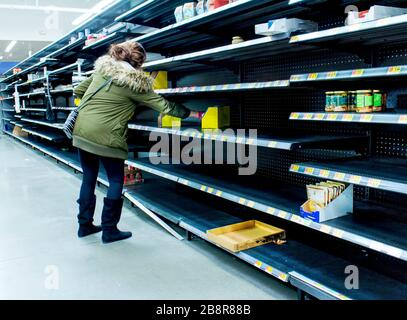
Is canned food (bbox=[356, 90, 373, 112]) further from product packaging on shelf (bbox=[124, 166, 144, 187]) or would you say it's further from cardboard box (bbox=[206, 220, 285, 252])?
product packaging on shelf (bbox=[124, 166, 144, 187])

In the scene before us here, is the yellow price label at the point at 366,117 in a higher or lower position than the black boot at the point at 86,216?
higher

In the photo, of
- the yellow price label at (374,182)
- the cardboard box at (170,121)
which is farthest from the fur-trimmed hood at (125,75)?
the yellow price label at (374,182)

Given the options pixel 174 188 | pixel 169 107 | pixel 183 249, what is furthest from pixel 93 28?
pixel 183 249

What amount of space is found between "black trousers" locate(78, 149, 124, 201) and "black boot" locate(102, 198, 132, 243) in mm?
58

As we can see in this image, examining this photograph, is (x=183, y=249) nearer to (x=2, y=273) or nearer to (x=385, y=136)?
(x=2, y=273)

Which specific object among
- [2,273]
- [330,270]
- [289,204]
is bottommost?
[2,273]

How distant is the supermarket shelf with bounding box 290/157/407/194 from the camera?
74.9 inches

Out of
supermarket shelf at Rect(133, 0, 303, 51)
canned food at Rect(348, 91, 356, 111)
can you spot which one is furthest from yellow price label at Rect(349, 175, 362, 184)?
supermarket shelf at Rect(133, 0, 303, 51)

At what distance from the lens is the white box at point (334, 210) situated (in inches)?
88.8

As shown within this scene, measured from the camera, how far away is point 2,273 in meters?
2.86

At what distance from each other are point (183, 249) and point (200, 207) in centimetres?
65

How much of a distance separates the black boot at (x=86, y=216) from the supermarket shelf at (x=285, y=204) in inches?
29.0

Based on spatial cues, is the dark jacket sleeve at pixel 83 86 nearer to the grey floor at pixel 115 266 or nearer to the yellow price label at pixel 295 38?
the grey floor at pixel 115 266

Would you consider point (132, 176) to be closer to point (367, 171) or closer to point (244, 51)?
point (244, 51)
